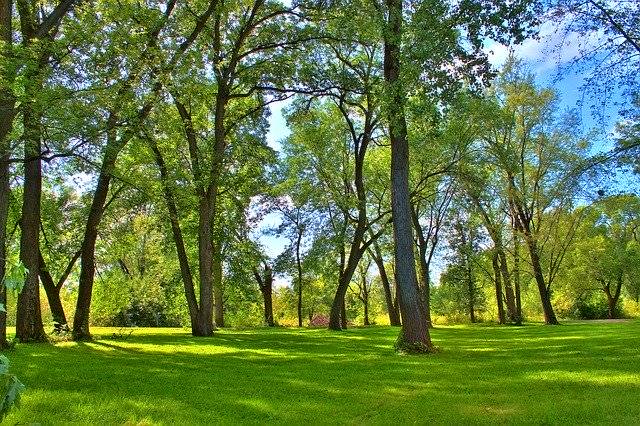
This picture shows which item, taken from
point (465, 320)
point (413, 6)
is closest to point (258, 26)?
point (413, 6)

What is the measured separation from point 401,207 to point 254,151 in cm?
1088

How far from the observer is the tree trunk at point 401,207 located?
13867 millimetres

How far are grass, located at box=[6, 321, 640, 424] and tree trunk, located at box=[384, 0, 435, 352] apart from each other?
0.97m

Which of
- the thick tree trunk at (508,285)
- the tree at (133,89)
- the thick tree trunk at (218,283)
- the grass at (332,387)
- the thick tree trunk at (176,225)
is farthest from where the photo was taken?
the thick tree trunk at (508,285)

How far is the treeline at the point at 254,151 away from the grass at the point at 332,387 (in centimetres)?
262

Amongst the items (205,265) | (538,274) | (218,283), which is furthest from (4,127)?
(538,274)

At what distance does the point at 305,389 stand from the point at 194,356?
6.32 m

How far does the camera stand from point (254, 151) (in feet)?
78.5

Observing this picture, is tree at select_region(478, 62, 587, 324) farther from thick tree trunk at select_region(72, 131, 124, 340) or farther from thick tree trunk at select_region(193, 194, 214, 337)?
thick tree trunk at select_region(72, 131, 124, 340)

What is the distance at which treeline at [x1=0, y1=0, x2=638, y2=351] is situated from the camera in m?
13.3

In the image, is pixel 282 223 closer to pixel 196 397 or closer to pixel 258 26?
pixel 258 26

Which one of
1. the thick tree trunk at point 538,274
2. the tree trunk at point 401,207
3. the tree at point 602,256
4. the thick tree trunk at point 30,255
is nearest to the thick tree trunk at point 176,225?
the thick tree trunk at point 30,255

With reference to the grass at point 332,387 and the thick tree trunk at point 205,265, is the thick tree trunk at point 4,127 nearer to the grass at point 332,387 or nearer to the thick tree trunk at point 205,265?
the grass at point 332,387

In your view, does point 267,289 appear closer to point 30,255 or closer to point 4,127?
point 30,255
